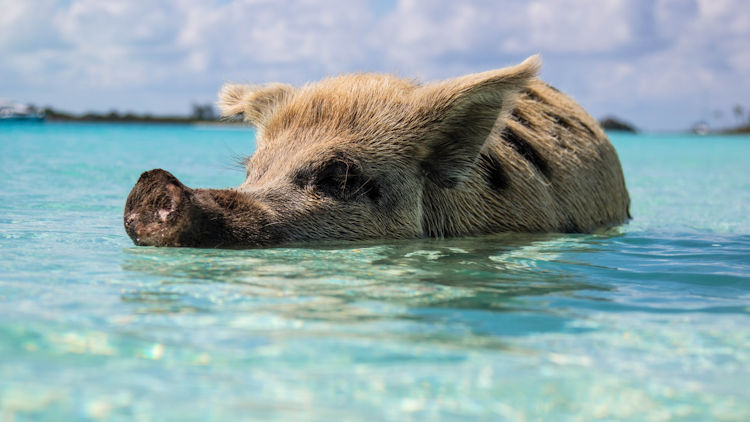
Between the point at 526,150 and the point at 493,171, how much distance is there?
534 millimetres

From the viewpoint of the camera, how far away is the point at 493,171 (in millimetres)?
6887

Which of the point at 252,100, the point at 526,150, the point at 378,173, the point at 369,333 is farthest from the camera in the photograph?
the point at 252,100

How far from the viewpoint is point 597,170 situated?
8.08 m

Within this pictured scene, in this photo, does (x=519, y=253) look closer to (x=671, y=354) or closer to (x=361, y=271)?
(x=361, y=271)

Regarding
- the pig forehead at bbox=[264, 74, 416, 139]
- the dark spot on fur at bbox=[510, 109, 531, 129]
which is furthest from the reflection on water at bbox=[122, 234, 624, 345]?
the dark spot on fur at bbox=[510, 109, 531, 129]

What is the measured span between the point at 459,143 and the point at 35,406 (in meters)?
4.44

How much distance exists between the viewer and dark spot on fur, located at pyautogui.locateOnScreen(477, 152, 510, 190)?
6.80 meters

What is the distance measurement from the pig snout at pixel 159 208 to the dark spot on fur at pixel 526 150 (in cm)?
320

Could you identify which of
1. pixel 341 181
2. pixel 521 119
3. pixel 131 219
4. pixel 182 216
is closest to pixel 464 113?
pixel 341 181

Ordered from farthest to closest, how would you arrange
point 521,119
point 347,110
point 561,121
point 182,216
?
1. point 561,121
2. point 521,119
3. point 347,110
4. point 182,216

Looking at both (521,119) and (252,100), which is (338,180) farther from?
(521,119)

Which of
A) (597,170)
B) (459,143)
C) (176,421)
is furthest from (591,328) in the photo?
(597,170)

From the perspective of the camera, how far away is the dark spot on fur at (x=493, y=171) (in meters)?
6.80

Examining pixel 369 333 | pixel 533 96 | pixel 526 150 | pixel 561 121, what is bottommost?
pixel 369 333
